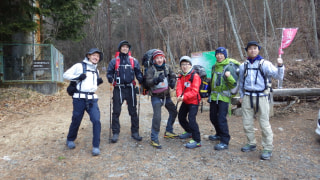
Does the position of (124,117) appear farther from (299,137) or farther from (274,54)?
(274,54)

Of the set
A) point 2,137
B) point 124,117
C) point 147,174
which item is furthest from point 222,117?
point 2,137

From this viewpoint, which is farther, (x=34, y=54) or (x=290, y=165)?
(x=34, y=54)

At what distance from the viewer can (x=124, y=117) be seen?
303 inches

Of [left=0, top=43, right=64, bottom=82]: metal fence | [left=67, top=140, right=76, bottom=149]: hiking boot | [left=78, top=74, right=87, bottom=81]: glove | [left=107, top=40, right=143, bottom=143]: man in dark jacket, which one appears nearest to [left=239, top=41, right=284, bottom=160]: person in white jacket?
[left=107, top=40, right=143, bottom=143]: man in dark jacket

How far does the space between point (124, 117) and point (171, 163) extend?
402 centimetres

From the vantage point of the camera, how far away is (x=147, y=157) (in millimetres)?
4207

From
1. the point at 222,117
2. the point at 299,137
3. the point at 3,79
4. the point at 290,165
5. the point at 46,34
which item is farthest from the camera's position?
the point at 46,34

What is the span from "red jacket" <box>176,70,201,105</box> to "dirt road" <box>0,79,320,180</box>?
3.40 feet

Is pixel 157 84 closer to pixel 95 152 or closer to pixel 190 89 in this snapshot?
pixel 190 89

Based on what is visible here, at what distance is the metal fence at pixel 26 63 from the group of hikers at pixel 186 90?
9.27 m

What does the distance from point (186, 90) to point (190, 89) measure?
100mm

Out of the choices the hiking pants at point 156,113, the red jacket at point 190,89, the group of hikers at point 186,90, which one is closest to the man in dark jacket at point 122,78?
the group of hikers at point 186,90

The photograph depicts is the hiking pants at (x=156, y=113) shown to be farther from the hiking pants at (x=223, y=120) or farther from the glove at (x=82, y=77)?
the glove at (x=82, y=77)

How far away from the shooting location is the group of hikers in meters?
4.13
